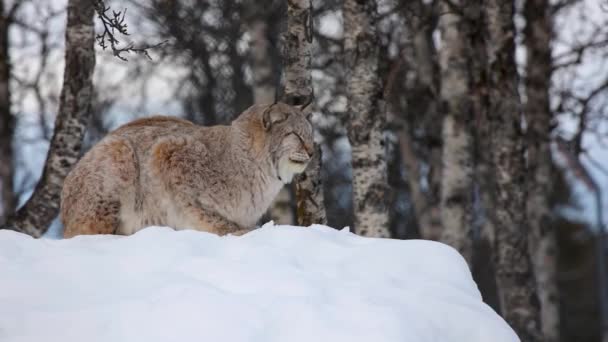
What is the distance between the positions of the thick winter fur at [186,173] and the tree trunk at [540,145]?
7601mm

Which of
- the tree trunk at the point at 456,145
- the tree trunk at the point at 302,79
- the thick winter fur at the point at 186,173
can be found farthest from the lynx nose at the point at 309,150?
the tree trunk at the point at 456,145

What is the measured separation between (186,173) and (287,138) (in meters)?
0.87

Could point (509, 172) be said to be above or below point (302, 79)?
below

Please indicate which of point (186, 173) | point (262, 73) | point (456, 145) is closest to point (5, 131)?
point (262, 73)

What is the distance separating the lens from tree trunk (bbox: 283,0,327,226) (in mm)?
7605

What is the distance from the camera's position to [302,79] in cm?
766

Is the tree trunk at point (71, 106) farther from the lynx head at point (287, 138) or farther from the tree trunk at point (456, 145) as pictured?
the tree trunk at point (456, 145)

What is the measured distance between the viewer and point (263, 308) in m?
4.01

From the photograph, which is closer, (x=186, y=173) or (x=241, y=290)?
(x=241, y=290)

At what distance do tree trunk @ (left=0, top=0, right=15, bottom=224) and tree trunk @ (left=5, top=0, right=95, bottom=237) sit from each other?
Answer: 5508 millimetres

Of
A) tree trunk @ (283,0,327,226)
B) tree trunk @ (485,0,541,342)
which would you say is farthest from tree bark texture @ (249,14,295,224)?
tree trunk @ (283,0,327,226)

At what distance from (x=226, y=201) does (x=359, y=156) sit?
1602mm

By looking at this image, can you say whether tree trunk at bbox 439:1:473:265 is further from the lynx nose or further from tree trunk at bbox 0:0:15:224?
tree trunk at bbox 0:0:15:224

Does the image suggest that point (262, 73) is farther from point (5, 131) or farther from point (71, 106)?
point (71, 106)
